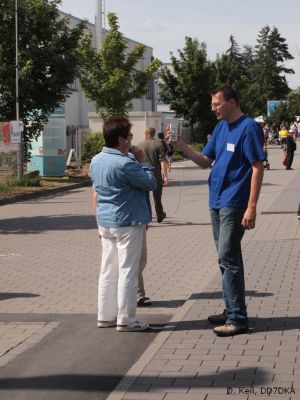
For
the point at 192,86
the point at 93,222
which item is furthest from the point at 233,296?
the point at 192,86

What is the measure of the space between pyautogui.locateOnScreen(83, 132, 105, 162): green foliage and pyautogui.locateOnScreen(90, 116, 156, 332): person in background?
3185 cm

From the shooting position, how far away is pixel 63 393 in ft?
17.1

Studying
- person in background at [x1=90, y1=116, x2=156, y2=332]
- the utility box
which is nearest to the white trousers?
person in background at [x1=90, y1=116, x2=156, y2=332]

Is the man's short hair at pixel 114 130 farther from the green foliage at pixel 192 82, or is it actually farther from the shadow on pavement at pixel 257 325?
the green foliage at pixel 192 82

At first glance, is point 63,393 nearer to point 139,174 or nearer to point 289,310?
point 139,174

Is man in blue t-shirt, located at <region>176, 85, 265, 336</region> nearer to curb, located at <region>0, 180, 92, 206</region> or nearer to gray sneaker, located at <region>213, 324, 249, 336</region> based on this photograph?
gray sneaker, located at <region>213, 324, 249, 336</region>

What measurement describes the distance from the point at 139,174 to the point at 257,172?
0.98 metres

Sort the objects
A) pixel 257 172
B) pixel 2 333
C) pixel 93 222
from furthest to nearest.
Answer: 1. pixel 93 222
2. pixel 2 333
3. pixel 257 172

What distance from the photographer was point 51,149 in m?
29.8

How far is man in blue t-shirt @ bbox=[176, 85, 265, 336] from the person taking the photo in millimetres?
6254

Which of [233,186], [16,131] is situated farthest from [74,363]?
[16,131]

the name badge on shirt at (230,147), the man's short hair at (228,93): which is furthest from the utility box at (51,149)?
the name badge on shirt at (230,147)

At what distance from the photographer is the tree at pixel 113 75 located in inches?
1303

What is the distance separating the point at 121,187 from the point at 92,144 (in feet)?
107
